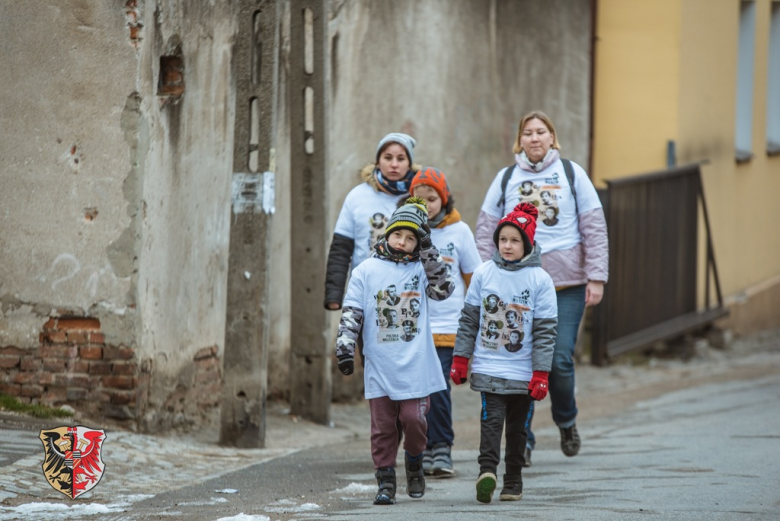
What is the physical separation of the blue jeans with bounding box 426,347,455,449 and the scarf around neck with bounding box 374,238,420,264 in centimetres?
93

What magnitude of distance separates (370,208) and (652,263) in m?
6.68

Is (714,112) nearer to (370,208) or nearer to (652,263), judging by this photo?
(652,263)

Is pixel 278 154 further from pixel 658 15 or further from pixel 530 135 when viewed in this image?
pixel 658 15

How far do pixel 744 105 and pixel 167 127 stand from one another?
10739 millimetres

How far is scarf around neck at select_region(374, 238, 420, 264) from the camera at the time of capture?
5930 millimetres

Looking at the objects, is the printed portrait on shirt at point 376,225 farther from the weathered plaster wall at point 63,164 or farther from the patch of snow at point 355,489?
the weathered plaster wall at point 63,164

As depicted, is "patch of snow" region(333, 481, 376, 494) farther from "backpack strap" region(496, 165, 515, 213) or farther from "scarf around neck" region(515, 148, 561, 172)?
"scarf around neck" region(515, 148, 561, 172)

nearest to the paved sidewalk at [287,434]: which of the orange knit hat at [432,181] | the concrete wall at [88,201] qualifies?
the concrete wall at [88,201]

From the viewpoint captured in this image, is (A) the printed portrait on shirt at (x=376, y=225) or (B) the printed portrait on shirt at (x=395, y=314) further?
(A) the printed portrait on shirt at (x=376, y=225)

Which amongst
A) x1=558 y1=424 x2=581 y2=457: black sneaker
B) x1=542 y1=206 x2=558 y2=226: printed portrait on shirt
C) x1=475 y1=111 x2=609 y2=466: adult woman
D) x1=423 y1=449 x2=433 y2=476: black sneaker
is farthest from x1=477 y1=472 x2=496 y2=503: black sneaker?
x1=542 y1=206 x2=558 y2=226: printed portrait on shirt

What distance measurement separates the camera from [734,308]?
15219mm

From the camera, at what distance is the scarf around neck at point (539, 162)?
23.0ft

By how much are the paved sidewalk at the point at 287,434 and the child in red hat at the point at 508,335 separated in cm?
171

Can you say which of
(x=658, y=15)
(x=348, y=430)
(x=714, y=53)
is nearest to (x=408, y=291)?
(x=348, y=430)
